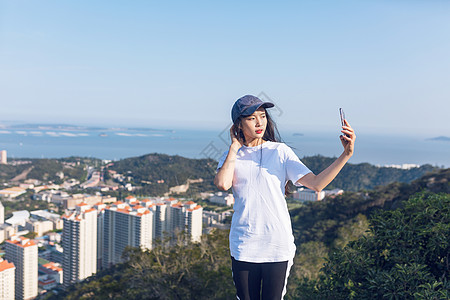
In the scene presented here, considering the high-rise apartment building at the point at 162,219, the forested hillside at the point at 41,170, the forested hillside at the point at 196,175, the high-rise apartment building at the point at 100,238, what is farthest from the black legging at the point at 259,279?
the forested hillside at the point at 41,170

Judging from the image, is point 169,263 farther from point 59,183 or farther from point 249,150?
point 59,183

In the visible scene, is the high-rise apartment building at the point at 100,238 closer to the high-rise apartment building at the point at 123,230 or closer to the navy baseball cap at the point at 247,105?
the high-rise apartment building at the point at 123,230

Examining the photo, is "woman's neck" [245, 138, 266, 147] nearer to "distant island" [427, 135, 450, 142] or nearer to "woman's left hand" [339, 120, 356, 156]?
"woman's left hand" [339, 120, 356, 156]

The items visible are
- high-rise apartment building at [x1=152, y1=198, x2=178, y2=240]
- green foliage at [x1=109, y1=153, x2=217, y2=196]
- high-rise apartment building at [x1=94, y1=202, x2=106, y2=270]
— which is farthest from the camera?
green foliage at [x1=109, y1=153, x2=217, y2=196]

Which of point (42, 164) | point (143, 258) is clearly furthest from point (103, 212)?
point (42, 164)

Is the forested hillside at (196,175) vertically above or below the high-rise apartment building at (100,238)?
above

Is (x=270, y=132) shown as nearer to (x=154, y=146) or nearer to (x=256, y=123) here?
(x=256, y=123)

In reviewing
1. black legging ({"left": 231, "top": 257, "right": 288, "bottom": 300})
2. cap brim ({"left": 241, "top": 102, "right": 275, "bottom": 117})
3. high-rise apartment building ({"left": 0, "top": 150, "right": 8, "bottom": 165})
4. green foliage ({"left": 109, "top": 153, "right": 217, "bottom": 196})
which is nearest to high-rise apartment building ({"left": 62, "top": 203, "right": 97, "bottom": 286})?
green foliage ({"left": 109, "top": 153, "right": 217, "bottom": 196})
